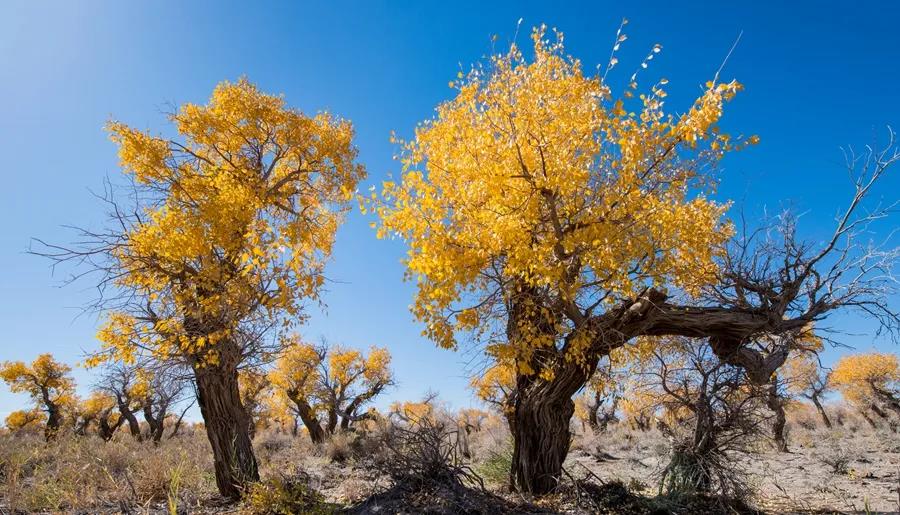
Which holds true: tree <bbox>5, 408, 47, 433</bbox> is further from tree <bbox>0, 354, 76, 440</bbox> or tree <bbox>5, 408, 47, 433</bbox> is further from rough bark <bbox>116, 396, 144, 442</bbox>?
rough bark <bbox>116, 396, 144, 442</bbox>

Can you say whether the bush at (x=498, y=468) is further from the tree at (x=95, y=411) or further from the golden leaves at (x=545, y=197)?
the tree at (x=95, y=411)

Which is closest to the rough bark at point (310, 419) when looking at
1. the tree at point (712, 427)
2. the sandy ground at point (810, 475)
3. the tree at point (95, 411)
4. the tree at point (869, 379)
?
the sandy ground at point (810, 475)

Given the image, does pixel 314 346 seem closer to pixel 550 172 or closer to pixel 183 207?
pixel 183 207

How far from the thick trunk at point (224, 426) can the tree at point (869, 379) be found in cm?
3850

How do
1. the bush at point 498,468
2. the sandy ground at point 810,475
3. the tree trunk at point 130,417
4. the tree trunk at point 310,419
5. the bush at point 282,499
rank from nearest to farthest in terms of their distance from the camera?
1. the bush at point 282,499
2. the sandy ground at point 810,475
3. the bush at point 498,468
4. the tree trunk at point 310,419
5. the tree trunk at point 130,417

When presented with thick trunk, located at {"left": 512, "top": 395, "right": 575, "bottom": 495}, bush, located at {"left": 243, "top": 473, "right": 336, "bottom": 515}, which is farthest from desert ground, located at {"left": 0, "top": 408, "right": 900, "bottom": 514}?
thick trunk, located at {"left": 512, "top": 395, "right": 575, "bottom": 495}

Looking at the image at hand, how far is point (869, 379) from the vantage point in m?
31.7

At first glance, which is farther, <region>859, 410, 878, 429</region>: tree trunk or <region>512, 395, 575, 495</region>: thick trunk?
<region>859, 410, 878, 429</region>: tree trunk

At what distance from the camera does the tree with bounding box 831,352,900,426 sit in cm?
3059

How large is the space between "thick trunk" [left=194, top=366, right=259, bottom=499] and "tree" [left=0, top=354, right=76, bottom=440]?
1292 inches

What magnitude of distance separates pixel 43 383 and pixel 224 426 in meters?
35.3

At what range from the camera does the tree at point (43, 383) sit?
30922mm

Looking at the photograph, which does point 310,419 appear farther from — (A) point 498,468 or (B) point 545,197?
(B) point 545,197

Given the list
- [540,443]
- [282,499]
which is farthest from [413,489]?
[540,443]
